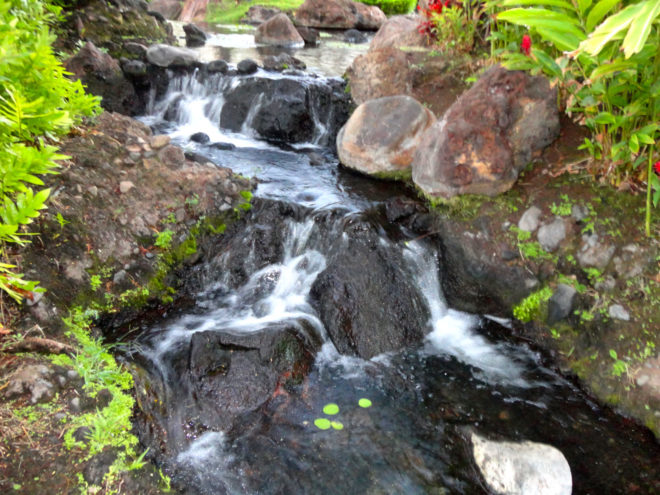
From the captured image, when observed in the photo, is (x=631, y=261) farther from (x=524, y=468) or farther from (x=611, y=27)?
(x=611, y=27)

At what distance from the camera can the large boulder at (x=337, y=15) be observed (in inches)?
851

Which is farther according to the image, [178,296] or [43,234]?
[178,296]

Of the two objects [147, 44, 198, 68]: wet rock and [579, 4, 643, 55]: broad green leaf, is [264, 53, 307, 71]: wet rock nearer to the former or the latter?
[147, 44, 198, 68]: wet rock

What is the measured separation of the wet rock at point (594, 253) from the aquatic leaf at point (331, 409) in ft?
8.70

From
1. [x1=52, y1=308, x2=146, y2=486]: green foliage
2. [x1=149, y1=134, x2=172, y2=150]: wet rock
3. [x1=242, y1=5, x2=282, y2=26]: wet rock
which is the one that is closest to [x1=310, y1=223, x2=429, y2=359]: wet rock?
[x1=52, y1=308, x2=146, y2=486]: green foliage

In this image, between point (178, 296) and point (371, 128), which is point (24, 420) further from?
point (371, 128)

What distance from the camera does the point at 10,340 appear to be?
113 inches

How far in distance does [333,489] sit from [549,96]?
4.33 metres

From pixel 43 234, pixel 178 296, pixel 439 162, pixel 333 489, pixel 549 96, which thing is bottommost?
pixel 333 489

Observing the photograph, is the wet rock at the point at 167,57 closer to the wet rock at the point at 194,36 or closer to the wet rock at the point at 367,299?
the wet rock at the point at 194,36

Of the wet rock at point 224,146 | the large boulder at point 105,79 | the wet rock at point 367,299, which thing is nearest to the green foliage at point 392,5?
the large boulder at point 105,79

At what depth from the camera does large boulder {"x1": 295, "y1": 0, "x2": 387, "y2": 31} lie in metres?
21.6

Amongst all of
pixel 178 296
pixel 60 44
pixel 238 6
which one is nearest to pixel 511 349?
pixel 178 296

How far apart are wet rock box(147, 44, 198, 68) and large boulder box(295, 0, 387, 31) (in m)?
14.7
